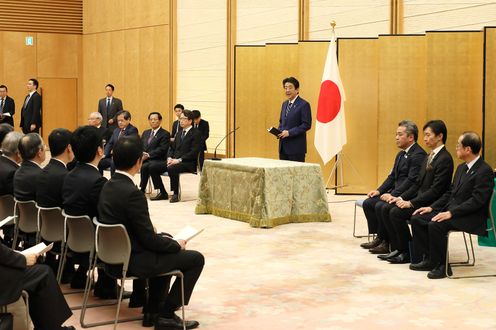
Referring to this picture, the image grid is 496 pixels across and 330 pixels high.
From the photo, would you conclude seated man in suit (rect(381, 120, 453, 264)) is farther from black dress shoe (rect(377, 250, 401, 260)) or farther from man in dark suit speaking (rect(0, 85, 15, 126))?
man in dark suit speaking (rect(0, 85, 15, 126))

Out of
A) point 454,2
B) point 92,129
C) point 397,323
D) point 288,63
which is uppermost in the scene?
point 454,2

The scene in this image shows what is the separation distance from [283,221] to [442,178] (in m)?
2.58

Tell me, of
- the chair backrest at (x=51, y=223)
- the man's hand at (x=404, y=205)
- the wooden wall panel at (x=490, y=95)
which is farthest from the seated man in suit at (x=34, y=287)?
the wooden wall panel at (x=490, y=95)

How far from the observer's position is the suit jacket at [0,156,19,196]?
6.48m

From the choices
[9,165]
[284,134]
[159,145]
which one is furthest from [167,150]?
[9,165]

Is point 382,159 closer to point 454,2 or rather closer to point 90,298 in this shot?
point 454,2

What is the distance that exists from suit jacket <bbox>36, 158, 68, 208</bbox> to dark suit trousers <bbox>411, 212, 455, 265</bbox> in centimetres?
295

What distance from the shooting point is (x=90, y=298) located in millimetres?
5773

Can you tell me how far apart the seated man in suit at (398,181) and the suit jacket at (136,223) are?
9.70ft

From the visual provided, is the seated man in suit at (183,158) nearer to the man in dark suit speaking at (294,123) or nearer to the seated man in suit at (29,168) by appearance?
the man in dark suit speaking at (294,123)

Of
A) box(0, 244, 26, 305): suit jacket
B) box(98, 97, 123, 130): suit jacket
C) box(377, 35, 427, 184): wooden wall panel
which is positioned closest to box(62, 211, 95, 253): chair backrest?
box(0, 244, 26, 305): suit jacket

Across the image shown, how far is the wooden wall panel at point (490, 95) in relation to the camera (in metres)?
8.95

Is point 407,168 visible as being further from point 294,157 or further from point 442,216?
point 294,157

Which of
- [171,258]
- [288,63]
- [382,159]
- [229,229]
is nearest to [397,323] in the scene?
[171,258]
